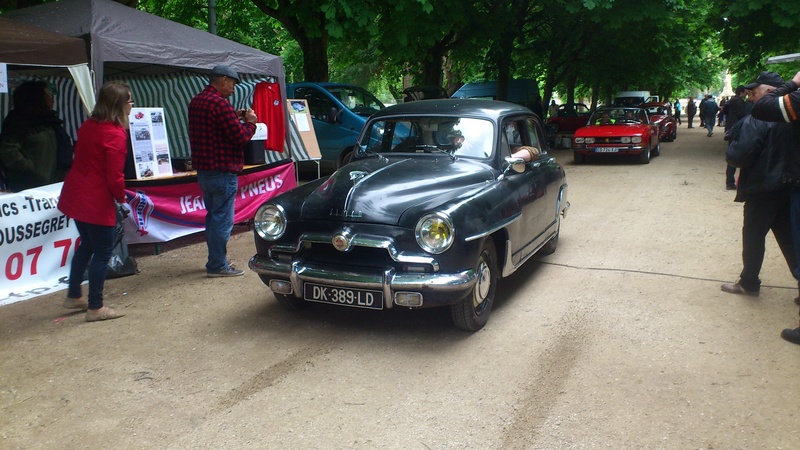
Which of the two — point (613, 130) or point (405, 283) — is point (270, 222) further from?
point (613, 130)

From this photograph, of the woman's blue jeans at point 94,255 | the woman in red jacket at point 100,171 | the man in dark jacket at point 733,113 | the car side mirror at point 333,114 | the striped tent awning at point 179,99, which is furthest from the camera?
the car side mirror at point 333,114

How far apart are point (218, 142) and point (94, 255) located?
159 centimetres

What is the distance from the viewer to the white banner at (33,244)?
5977 millimetres

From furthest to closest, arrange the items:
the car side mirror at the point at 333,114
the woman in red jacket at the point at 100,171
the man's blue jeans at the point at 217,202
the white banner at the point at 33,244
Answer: the car side mirror at the point at 333,114, the man's blue jeans at the point at 217,202, the white banner at the point at 33,244, the woman in red jacket at the point at 100,171

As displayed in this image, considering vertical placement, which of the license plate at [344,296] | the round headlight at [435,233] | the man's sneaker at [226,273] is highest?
the round headlight at [435,233]

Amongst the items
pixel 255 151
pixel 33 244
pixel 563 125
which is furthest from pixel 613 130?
pixel 33 244

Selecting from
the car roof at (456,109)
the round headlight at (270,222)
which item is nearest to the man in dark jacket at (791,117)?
the car roof at (456,109)

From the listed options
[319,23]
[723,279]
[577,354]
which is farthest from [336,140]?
[577,354]

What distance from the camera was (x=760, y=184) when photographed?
17.5 feet

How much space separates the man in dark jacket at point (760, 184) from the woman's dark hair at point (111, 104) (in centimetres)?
490

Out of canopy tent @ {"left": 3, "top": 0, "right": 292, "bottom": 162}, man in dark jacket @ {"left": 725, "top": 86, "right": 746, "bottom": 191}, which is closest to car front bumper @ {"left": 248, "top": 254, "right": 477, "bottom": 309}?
canopy tent @ {"left": 3, "top": 0, "right": 292, "bottom": 162}

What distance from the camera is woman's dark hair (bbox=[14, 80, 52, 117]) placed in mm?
6398

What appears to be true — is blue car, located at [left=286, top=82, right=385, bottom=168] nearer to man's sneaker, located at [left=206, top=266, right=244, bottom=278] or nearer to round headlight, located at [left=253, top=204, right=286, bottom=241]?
man's sneaker, located at [left=206, top=266, right=244, bottom=278]

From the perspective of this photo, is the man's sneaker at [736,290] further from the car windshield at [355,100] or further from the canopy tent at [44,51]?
the car windshield at [355,100]
